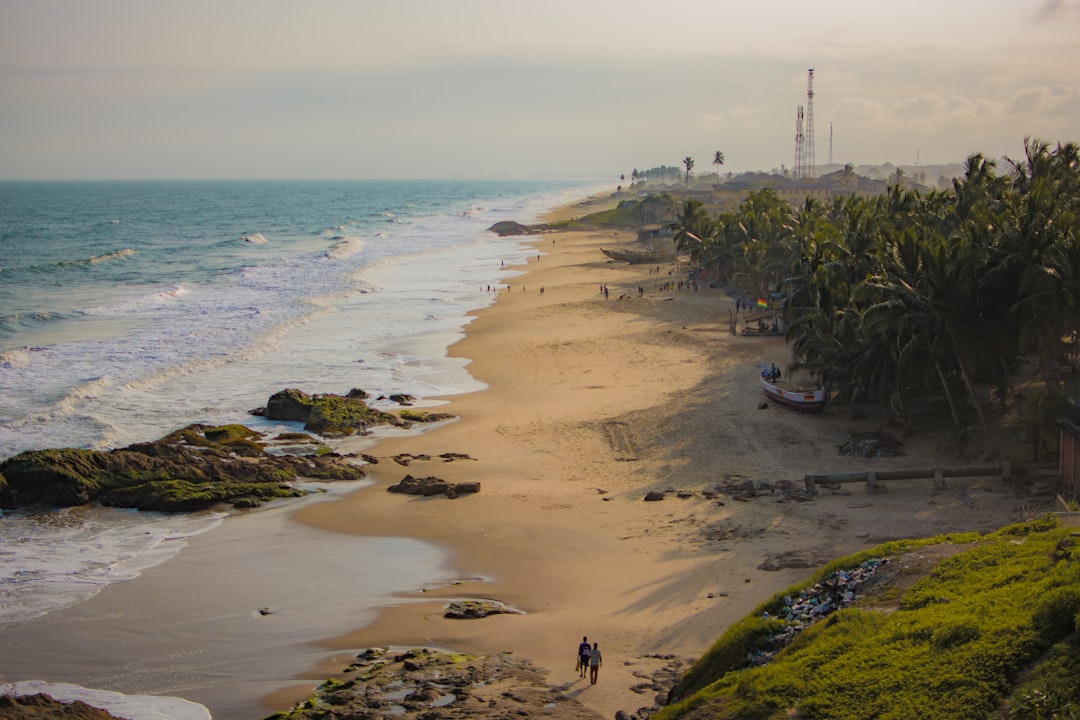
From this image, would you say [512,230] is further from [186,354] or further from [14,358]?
[14,358]

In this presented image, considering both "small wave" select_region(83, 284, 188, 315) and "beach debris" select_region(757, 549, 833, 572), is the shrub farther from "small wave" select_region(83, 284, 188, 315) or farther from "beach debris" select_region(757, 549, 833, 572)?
"small wave" select_region(83, 284, 188, 315)

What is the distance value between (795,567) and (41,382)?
34332mm

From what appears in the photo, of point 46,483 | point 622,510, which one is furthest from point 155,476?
point 622,510

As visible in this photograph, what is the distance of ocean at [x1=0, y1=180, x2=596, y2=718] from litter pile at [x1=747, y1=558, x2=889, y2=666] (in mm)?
9026

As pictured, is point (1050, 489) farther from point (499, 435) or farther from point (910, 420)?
point (499, 435)

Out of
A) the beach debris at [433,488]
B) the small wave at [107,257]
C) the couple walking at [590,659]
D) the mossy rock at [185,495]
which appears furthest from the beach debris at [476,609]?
the small wave at [107,257]

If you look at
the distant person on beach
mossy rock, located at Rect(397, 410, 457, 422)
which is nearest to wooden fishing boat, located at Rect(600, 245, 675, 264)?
mossy rock, located at Rect(397, 410, 457, 422)

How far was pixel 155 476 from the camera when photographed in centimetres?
2870

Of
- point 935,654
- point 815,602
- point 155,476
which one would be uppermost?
point 935,654

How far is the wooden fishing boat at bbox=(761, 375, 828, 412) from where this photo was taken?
34.2 metres

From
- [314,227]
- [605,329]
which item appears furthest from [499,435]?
[314,227]

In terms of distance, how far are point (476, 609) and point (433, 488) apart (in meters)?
8.53

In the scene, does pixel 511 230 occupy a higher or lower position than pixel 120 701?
higher

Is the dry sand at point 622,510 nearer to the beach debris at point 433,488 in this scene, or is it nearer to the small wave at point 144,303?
the beach debris at point 433,488
